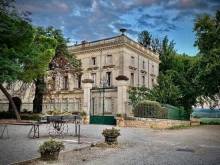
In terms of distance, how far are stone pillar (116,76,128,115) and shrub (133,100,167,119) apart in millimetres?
1097

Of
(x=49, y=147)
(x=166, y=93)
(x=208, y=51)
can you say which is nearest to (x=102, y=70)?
(x=166, y=93)

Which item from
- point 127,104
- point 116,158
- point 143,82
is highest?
point 143,82

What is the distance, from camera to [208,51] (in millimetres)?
29250

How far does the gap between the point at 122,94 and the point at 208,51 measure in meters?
9.70

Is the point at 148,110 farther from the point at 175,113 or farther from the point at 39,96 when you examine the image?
the point at 39,96

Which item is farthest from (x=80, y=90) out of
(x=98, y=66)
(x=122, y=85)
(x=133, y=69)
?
(x=122, y=85)

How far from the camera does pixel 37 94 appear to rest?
3562 cm

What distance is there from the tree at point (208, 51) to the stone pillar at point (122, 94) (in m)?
7.11

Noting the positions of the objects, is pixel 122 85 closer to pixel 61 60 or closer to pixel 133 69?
pixel 61 60

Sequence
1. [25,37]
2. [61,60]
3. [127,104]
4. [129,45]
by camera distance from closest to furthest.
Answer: [25,37]
[127,104]
[61,60]
[129,45]

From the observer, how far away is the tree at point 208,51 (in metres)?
27.0

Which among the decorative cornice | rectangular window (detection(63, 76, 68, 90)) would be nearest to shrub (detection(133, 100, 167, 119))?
the decorative cornice

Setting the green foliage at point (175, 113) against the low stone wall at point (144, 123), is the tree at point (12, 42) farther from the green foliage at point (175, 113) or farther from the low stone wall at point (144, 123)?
the green foliage at point (175, 113)

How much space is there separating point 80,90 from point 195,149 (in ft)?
109
